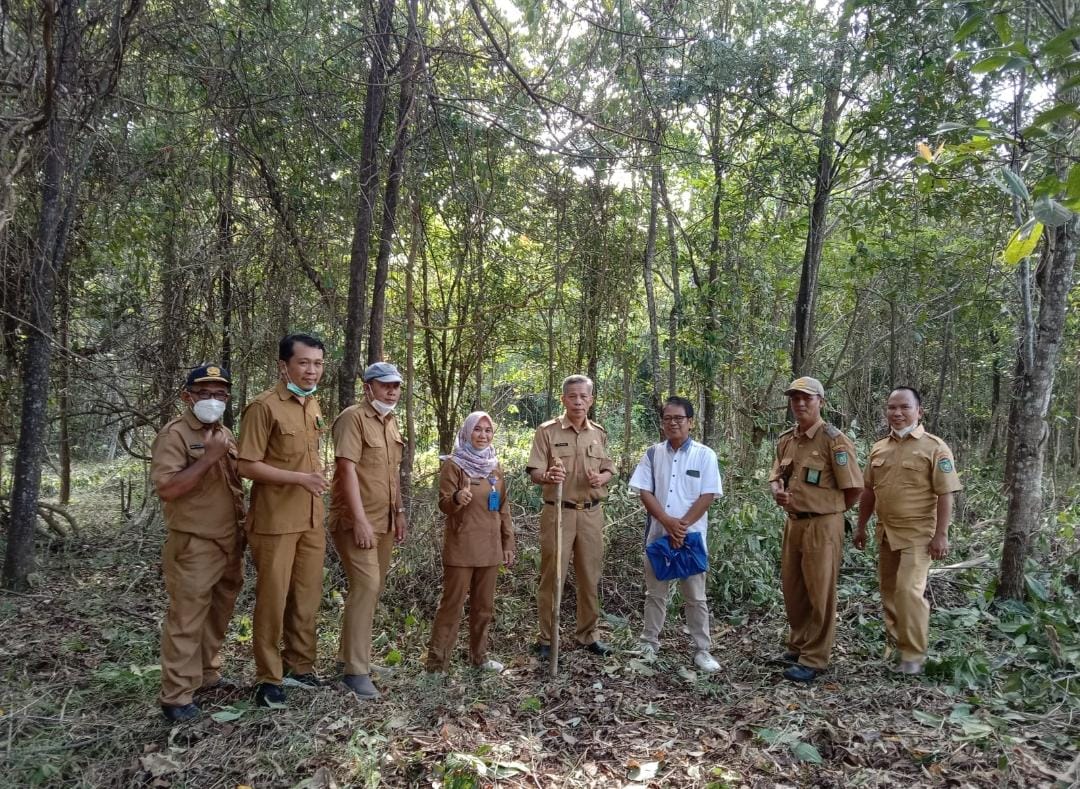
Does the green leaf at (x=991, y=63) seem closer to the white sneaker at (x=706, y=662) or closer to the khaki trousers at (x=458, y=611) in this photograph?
the khaki trousers at (x=458, y=611)

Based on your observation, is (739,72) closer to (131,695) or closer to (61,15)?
(61,15)

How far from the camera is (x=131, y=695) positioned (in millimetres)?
3439

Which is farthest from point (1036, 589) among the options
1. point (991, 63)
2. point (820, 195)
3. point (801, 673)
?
point (991, 63)

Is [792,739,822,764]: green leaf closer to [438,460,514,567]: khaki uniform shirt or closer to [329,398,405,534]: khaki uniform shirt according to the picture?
[438,460,514,567]: khaki uniform shirt

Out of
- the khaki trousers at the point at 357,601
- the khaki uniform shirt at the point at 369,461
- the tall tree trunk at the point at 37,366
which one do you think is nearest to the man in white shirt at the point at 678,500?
the khaki uniform shirt at the point at 369,461

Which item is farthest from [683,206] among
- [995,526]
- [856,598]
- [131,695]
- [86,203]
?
[131,695]

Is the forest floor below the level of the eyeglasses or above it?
below

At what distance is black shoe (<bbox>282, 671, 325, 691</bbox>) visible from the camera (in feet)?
11.5

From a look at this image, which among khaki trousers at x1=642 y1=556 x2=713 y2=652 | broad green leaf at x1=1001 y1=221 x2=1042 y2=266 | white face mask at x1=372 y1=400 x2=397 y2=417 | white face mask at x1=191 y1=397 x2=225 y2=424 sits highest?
broad green leaf at x1=1001 y1=221 x2=1042 y2=266

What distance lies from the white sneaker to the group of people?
2cm

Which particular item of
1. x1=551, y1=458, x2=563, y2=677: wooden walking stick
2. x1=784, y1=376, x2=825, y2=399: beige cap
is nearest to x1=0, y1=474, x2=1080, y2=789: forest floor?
x1=551, y1=458, x2=563, y2=677: wooden walking stick

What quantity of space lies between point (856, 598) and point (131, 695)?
470 centimetres

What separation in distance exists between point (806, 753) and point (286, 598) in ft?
8.53

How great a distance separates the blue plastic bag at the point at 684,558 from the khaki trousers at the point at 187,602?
2474 mm
